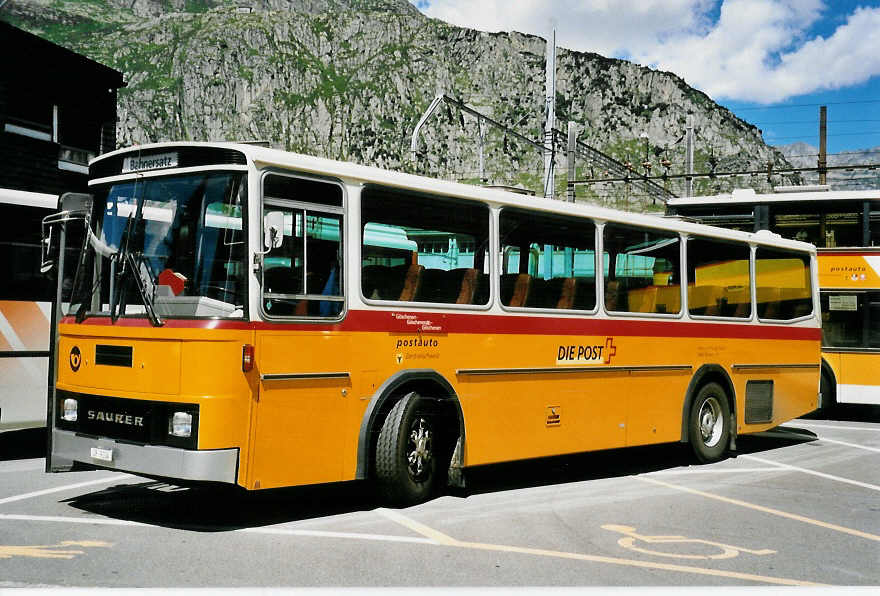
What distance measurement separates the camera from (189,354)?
7.18 metres

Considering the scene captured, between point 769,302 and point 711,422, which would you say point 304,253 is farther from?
point 769,302

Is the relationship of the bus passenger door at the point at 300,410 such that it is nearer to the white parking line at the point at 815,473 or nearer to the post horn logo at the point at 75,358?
the post horn logo at the point at 75,358

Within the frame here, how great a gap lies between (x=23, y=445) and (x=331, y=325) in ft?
22.7

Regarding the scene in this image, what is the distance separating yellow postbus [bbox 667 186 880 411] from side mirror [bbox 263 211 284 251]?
12.7 metres

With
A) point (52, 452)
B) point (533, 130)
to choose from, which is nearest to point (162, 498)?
point (52, 452)

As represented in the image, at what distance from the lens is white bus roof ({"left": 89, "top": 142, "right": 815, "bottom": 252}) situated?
7566 millimetres

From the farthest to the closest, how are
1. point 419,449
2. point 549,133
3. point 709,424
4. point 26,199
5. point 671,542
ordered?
point 549,133 < point 709,424 < point 26,199 < point 419,449 < point 671,542

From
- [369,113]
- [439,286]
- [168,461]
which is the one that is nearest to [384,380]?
[439,286]

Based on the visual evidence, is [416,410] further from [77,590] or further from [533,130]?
[533,130]

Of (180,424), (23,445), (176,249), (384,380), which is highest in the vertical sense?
(176,249)

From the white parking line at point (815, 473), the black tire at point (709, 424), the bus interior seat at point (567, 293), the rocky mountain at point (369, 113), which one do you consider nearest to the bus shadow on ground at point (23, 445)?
the bus interior seat at point (567, 293)

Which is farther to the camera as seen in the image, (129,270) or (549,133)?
(549,133)

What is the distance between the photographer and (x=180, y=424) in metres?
7.15

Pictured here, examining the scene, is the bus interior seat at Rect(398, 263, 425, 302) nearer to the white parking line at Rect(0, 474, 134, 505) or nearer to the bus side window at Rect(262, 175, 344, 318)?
the bus side window at Rect(262, 175, 344, 318)
